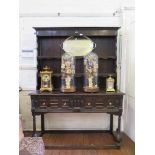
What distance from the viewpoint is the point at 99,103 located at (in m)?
3.53

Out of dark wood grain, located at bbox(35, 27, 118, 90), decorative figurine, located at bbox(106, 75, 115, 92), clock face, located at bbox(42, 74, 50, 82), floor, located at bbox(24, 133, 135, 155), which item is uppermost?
dark wood grain, located at bbox(35, 27, 118, 90)

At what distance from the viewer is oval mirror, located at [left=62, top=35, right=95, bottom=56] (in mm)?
3584

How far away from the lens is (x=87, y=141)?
382cm

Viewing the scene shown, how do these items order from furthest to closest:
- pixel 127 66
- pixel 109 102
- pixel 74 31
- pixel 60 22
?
pixel 60 22
pixel 127 66
pixel 74 31
pixel 109 102

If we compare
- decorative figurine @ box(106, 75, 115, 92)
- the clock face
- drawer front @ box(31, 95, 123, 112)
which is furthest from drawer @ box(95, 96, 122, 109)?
the clock face

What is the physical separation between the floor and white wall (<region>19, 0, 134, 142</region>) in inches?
9.7

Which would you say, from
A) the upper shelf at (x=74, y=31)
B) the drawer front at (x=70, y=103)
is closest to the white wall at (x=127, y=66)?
the upper shelf at (x=74, y=31)

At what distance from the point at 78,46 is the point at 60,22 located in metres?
0.94

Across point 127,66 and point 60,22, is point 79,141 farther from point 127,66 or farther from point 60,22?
point 60,22

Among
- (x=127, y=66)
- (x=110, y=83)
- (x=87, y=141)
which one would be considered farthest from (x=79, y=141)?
(x=127, y=66)

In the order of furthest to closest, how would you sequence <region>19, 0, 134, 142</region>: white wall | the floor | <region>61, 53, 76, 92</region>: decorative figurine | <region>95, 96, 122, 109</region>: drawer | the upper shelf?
<region>19, 0, 134, 142</region>: white wall
the upper shelf
<region>61, 53, 76, 92</region>: decorative figurine
<region>95, 96, 122, 109</region>: drawer
the floor

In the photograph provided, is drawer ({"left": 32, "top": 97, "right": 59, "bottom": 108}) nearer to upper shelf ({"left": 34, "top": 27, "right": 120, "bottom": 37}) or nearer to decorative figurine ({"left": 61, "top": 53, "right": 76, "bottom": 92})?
decorative figurine ({"left": 61, "top": 53, "right": 76, "bottom": 92})
